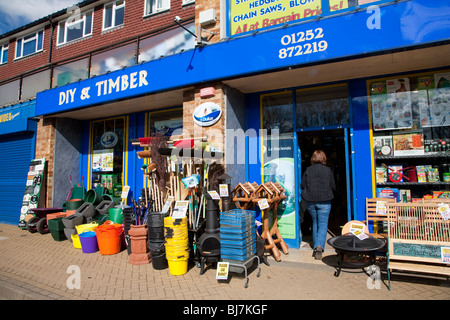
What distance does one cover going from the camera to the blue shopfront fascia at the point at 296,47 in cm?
434

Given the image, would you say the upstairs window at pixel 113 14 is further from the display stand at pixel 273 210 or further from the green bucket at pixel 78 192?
the display stand at pixel 273 210

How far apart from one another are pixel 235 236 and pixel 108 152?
6157 millimetres

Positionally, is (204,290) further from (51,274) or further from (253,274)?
(51,274)

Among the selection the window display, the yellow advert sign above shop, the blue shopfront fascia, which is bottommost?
the window display

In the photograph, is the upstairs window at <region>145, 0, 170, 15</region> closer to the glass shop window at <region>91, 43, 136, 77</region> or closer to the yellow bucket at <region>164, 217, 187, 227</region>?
the glass shop window at <region>91, 43, 136, 77</region>

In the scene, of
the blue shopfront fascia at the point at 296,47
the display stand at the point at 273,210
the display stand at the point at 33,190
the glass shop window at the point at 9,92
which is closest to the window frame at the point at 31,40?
the glass shop window at the point at 9,92

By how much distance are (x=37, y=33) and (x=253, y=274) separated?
14.4 meters

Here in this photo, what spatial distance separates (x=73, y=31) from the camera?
38.6 feet

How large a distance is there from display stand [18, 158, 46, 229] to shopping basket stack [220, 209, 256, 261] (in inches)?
275

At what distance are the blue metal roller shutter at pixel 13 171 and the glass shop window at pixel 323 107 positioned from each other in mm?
8806

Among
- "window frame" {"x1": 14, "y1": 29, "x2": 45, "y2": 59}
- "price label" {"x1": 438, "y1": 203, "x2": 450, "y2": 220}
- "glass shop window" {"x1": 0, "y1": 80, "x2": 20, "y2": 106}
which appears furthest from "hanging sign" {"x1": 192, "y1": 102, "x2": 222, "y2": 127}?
"window frame" {"x1": 14, "y1": 29, "x2": 45, "y2": 59}

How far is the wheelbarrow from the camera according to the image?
784cm

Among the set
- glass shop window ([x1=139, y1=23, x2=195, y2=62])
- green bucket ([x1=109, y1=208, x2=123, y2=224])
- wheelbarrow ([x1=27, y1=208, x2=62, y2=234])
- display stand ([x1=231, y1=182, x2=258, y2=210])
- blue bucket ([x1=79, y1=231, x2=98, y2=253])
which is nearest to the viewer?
display stand ([x1=231, y1=182, x2=258, y2=210])

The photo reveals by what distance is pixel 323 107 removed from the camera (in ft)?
19.4
